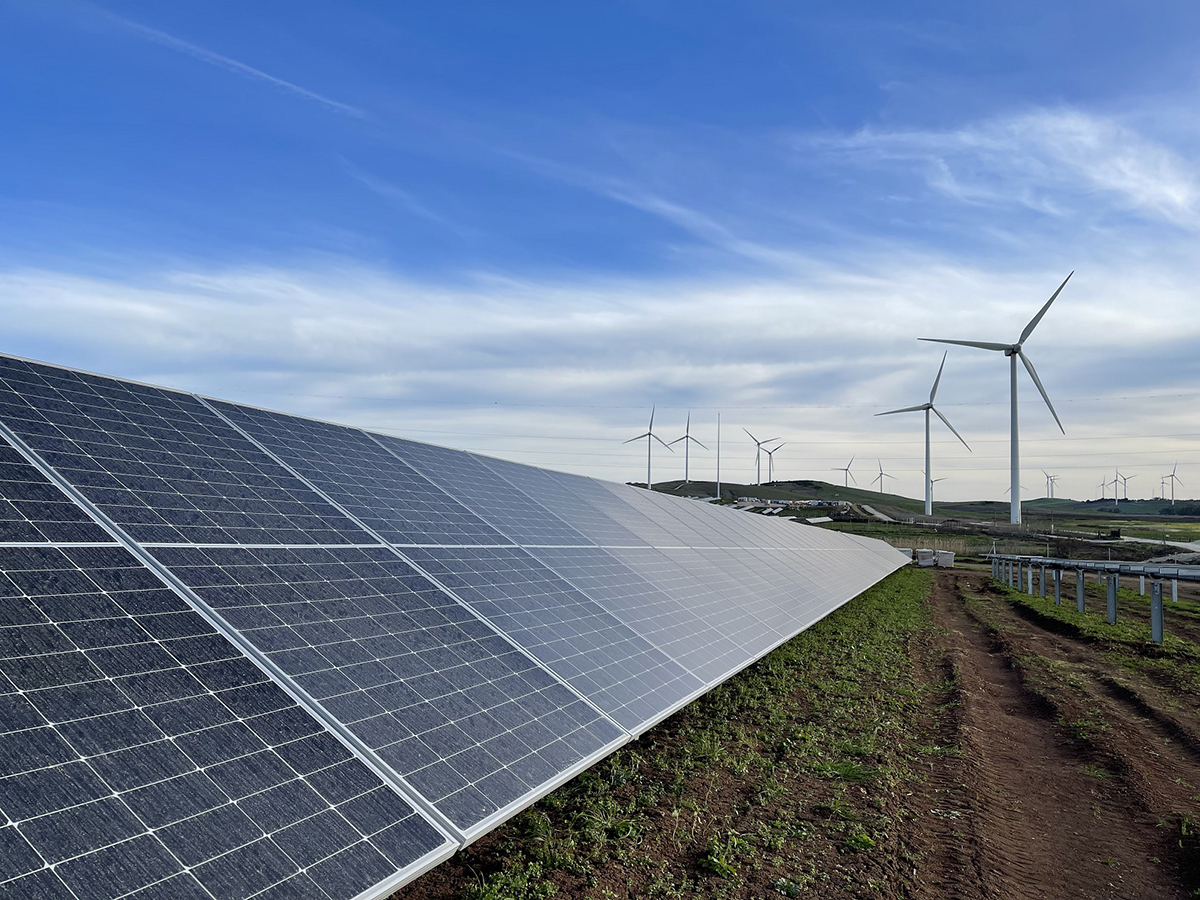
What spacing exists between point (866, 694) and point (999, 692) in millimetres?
5523

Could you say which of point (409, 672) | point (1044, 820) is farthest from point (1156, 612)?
point (409, 672)

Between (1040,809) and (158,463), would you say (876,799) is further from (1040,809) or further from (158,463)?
(158,463)

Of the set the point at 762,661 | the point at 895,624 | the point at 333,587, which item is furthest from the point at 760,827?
the point at 895,624

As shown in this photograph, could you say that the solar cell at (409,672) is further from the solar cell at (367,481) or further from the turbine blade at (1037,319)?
the turbine blade at (1037,319)

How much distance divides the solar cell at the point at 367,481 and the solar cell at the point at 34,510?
499 cm

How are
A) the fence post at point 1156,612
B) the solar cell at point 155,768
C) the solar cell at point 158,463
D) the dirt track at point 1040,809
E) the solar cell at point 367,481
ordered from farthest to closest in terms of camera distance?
the fence post at point 1156,612
the solar cell at point 367,481
the dirt track at point 1040,809
the solar cell at point 158,463
the solar cell at point 155,768

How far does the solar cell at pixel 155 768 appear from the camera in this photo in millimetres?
5117

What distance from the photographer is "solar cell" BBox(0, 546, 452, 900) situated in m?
5.12

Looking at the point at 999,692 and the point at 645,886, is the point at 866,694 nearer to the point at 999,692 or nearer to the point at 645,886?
the point at 999,692

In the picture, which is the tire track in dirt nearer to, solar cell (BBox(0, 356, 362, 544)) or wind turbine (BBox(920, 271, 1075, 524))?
solar cell (BBox(0, 356, 362, 544))

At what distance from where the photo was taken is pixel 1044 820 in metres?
13.0

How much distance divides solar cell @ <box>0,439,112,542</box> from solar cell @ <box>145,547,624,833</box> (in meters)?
0.85

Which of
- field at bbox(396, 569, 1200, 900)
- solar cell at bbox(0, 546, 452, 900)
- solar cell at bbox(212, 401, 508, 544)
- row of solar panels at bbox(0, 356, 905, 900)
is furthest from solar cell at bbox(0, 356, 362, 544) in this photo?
field at bbox(396, 569, 1200, 900)

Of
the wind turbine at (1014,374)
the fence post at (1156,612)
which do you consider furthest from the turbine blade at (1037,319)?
the fence post at (1156,612)
